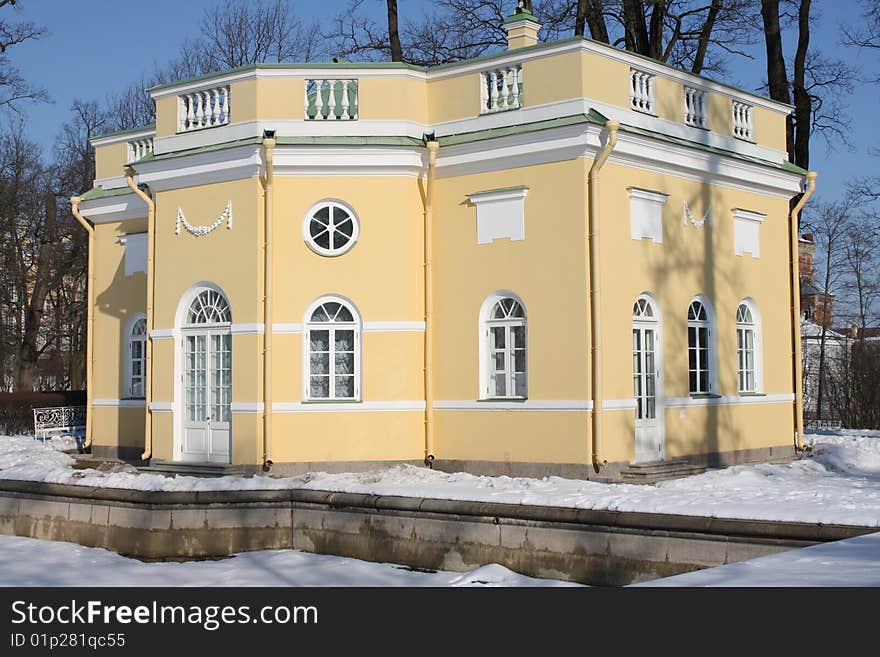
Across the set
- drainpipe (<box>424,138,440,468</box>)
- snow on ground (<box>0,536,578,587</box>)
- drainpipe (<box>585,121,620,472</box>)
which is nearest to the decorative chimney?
drainpipe (<box>424,138,440,468</box>)

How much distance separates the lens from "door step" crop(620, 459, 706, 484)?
49.1ft

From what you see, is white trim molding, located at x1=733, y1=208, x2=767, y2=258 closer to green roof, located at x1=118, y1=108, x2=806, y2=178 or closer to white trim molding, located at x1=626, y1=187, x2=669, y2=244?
green roof, located at x1=118, y1=108, x2=806, y2=178

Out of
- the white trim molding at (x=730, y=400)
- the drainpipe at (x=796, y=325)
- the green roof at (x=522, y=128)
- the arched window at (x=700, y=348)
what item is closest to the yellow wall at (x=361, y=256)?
the green roof at (x=522, y=128)

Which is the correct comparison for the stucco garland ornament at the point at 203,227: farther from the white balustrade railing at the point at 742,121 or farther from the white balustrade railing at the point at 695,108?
the white balustrade railing at the point at 742,121

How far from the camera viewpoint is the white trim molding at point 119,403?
19.2 metres

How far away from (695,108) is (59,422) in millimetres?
14585

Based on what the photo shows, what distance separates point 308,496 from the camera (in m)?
13.3

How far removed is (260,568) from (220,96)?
24.8ft

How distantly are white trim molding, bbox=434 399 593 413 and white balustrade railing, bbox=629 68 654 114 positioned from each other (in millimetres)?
4242

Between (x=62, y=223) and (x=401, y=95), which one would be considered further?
(x=62, y=223)

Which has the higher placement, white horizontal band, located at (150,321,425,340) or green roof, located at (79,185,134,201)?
green roof, located at (79,185,134,201)

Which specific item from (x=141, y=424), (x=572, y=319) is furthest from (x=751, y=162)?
(x=141, y=424)

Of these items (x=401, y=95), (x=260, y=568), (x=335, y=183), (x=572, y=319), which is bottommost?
(x=260, y=568)

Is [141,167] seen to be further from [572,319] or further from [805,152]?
[805,152]
